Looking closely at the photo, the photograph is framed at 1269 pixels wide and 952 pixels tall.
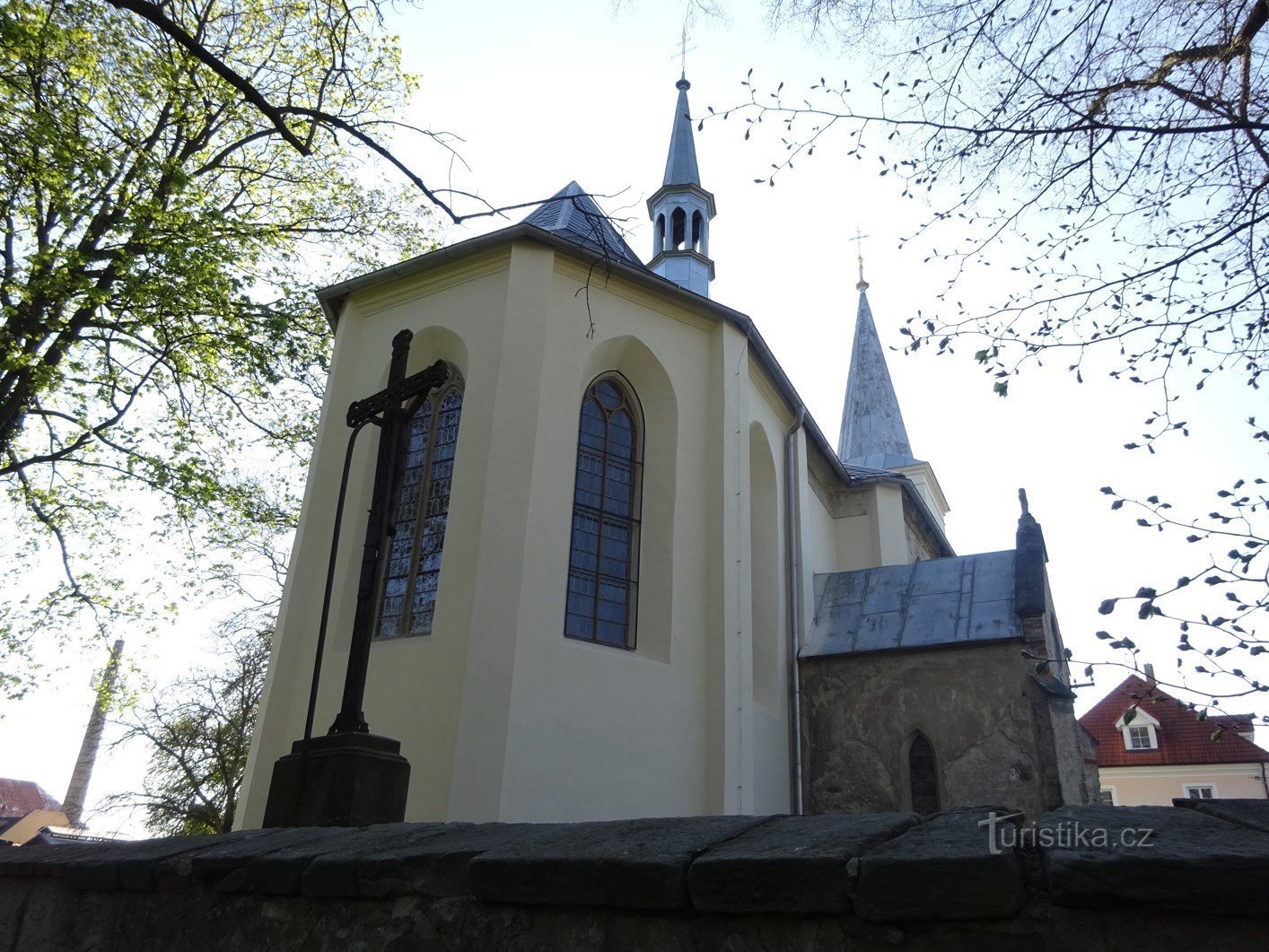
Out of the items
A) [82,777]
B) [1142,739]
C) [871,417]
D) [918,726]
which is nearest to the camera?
[918,726]

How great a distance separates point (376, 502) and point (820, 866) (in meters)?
4.57

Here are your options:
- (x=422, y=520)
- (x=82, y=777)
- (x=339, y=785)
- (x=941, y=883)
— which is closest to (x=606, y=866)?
(x=941, y=883)

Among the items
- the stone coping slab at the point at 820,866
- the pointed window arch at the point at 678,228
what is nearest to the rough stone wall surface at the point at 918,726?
the stone coping slab at the point at 820,866

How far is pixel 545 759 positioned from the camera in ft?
29.3

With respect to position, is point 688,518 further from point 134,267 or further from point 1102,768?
Answer: point 1102,768

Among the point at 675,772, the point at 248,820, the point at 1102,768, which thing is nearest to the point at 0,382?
the point at 248,820

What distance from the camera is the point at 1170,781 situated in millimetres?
30234

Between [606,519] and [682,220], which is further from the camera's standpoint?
[682,220]

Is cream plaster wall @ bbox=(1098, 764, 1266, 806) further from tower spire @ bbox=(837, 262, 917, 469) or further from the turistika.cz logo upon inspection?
the turistika.cz logo

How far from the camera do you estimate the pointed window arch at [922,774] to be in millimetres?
11781

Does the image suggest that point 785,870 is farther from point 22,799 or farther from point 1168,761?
point 22,799

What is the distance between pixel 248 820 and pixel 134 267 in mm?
7271

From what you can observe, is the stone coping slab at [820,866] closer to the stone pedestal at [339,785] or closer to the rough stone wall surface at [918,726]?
the stone pedestal at [339,785]

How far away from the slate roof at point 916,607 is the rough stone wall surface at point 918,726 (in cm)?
25
